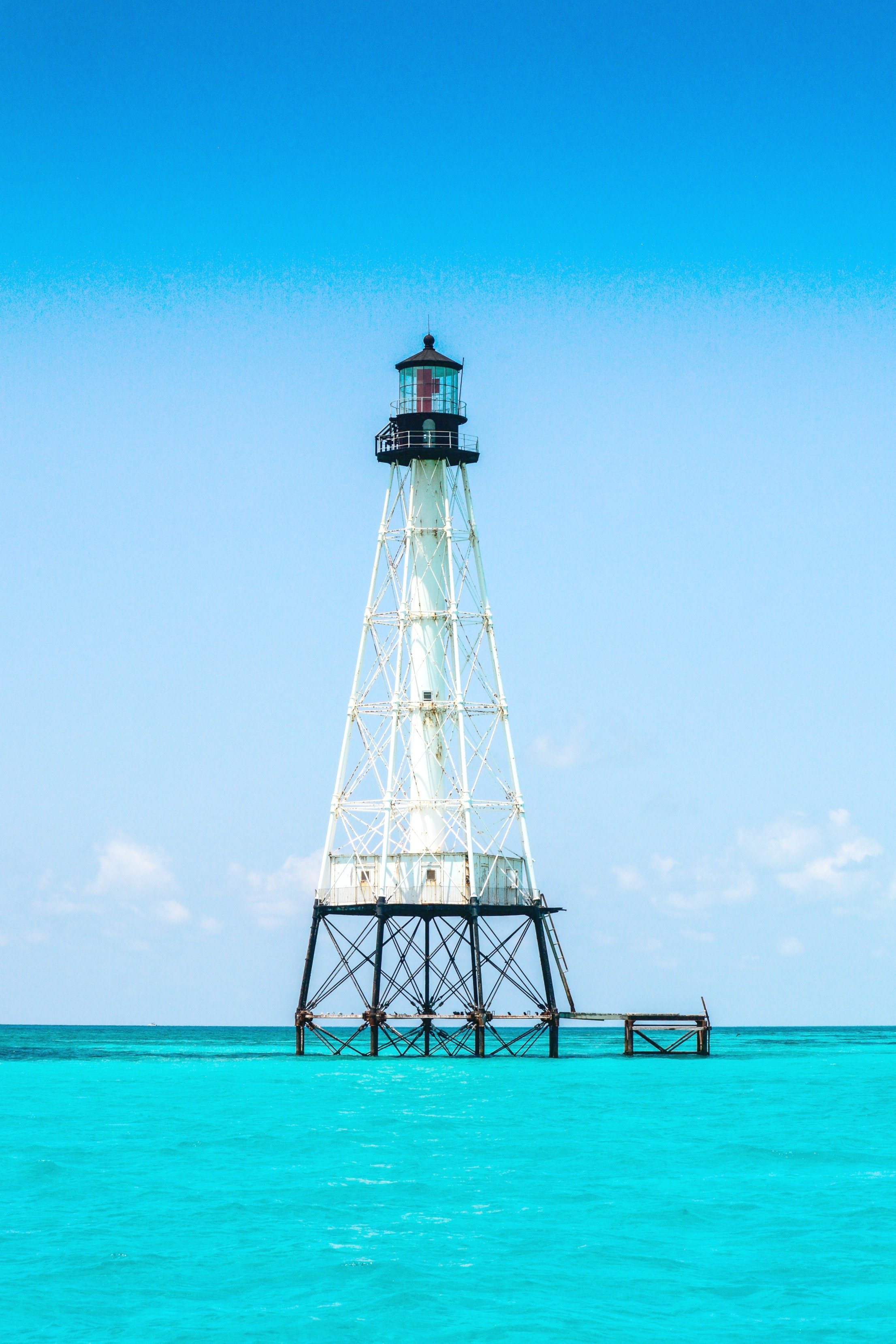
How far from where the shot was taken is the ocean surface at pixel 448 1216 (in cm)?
2111

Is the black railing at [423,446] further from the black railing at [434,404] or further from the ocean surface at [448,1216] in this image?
the ocean surface at [448,1216]

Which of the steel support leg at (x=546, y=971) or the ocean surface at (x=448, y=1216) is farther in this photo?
the steel support leg at (x=546, y=971)

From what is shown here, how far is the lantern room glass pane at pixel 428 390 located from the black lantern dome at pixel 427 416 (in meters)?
0.02

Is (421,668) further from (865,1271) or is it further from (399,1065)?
(865,1271)

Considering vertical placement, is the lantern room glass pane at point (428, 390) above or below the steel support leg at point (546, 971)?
above

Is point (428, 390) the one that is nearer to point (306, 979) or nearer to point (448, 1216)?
point (306, 979)

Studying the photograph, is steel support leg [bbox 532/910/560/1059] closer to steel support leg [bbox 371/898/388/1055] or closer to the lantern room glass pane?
steel support leg [bbox 371/898/388/1055]

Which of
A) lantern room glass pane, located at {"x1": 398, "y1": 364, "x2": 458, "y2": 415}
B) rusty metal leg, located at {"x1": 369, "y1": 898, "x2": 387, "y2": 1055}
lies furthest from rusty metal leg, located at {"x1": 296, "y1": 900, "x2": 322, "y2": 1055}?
lantern room glass pane, located at {"x1": 398, "y1": 364, "x2": 458, "y2": 415}

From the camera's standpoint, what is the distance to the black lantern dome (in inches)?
2623

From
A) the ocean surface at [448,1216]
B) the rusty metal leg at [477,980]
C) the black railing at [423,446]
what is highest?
the black railing at [423,446]

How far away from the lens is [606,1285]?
22.7 metres

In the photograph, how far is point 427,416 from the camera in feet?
220

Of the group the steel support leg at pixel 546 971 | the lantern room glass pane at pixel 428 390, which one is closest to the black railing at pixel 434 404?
the lantern room glass pane at pixel 428 390

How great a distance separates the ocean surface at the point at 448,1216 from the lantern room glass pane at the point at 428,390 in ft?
88.6
